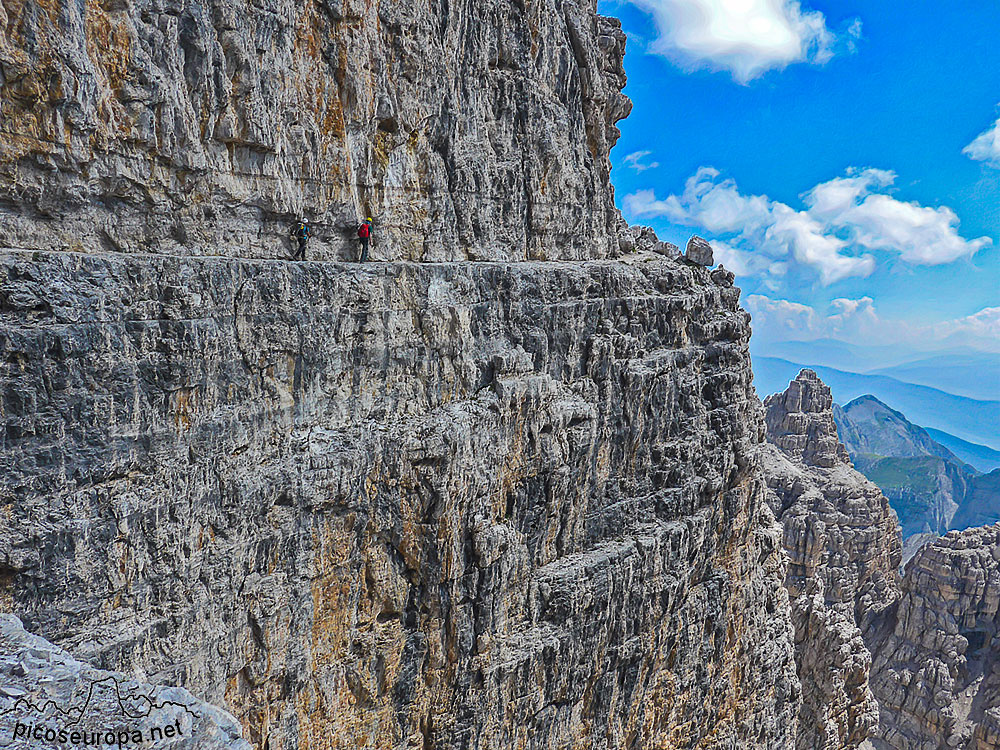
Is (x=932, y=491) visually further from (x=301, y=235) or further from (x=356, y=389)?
(x=301, y=235)

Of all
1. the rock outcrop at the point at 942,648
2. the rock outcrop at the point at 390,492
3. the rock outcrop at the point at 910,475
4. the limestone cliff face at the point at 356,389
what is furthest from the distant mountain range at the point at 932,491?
the limestone cliff face at the point at 356,389

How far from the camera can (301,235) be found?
64.6 feet

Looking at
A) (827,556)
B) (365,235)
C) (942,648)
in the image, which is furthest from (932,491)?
(365,235)

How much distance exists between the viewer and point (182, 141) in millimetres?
17188

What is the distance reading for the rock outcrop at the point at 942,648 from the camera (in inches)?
1999

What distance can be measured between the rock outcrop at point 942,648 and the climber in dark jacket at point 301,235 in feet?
185

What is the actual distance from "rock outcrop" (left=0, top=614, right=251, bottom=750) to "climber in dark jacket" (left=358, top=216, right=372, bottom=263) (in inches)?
581

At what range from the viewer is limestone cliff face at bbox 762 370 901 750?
4172cm

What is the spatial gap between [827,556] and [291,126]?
197 ft

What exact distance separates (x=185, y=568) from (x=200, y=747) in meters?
8.73

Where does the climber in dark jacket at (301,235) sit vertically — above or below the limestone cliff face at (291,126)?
below

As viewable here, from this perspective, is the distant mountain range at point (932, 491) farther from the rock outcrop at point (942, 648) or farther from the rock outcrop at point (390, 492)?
the rock outcrop at point (390, 492)

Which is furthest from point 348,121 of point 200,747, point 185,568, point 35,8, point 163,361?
point 200,747

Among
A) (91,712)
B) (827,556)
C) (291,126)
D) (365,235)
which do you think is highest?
(291,126)
